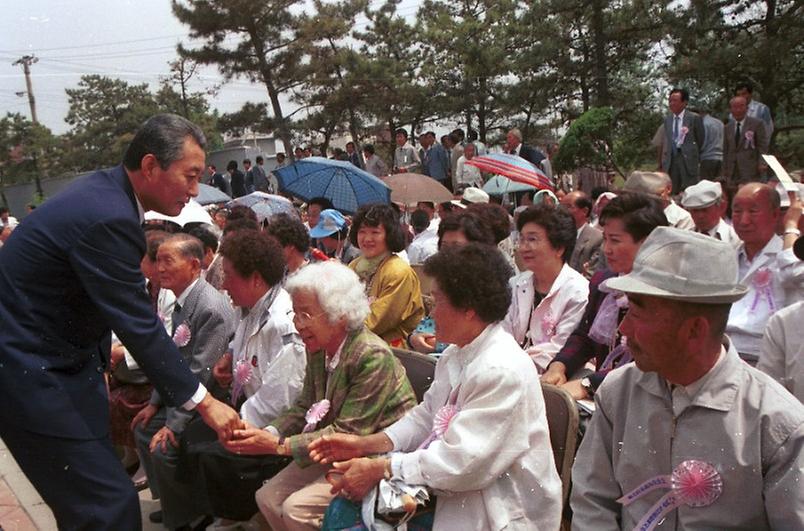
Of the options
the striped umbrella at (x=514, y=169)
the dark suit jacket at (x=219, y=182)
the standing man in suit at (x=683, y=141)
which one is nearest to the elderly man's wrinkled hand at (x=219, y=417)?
the striped umbrella at (x=514, y=169)

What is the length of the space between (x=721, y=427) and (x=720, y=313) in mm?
280

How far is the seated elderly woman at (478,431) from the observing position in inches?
94.0

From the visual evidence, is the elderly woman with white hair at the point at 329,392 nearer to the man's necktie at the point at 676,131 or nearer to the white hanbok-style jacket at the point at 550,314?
the white hanbok-style jacket at the point at 550,314

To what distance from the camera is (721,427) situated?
1.81m

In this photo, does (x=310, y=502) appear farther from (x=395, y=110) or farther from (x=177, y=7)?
(x=177, y=7)

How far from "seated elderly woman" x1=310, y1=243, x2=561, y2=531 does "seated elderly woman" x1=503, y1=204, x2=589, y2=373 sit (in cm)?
109

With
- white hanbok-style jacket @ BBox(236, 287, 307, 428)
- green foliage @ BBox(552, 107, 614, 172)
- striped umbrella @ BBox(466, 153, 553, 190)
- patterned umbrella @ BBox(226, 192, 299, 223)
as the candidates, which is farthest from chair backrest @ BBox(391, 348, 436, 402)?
green foliage @ BBox(552, 107, 614, 172)

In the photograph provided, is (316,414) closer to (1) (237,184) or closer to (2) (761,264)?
(2) (761,264)

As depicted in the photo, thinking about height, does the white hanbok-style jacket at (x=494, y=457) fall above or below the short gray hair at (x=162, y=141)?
below

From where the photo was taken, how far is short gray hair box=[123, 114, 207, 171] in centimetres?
278

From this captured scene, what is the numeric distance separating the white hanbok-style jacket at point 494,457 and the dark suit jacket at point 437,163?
12.0 meters

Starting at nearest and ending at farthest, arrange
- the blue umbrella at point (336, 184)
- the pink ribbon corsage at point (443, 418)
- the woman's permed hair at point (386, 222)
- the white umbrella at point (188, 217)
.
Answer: the pink ribbon corsage at point (443, 418), the woman's permed hair at point (386, 222), the white umbrella at point (188, 217), the blue umbrella at point (336, 184)

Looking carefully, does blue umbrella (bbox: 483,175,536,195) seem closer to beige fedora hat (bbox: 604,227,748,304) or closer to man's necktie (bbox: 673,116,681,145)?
man's necktie (bbox: 673,116,681,145)

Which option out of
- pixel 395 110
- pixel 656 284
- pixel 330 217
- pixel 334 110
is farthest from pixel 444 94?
pixel 656 284
